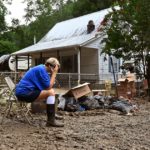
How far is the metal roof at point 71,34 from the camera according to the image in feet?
88.7

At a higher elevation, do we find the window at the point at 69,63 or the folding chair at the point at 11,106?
the window at the point at 69,63

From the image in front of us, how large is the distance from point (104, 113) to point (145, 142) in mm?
4135

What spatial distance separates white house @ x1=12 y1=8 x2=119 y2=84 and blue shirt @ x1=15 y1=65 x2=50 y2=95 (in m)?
15.8

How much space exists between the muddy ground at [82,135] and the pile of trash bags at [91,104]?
4.77 feet

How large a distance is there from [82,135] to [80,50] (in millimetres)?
19961

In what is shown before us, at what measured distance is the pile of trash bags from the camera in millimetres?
11633

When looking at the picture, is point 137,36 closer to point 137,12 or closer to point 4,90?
point 137,12

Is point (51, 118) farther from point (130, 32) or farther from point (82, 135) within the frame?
point (130, 32)

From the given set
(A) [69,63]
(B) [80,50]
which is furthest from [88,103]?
(A) [69,63]

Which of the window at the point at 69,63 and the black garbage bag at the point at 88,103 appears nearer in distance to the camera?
the black garbage bag at the point at 88,103

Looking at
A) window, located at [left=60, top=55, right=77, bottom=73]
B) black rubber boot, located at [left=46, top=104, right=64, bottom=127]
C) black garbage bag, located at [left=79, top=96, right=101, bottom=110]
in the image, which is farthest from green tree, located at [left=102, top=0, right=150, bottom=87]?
black rubber boot, located at [left=46, top=104, right=64, bottom=127]

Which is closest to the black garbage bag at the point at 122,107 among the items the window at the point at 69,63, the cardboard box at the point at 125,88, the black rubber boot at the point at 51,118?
the black rubber boot at the point at 51,118

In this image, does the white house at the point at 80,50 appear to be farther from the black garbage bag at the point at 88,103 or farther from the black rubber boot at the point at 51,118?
the black rubber boot at the point at 51,118

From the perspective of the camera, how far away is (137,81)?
21.0 meters
